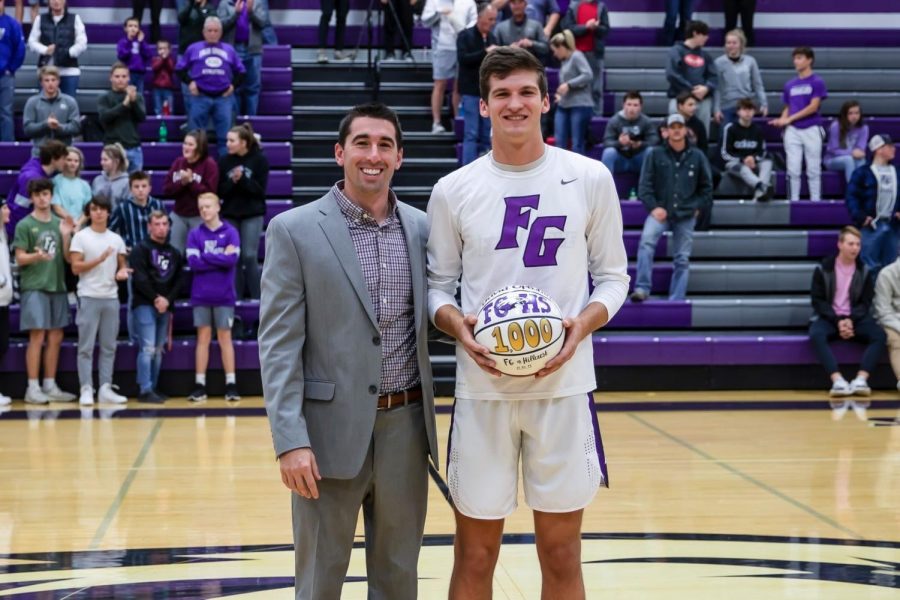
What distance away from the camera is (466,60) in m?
12.6

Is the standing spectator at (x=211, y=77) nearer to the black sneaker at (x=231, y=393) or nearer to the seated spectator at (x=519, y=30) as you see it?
the seated spectator at (x=519, y=30)

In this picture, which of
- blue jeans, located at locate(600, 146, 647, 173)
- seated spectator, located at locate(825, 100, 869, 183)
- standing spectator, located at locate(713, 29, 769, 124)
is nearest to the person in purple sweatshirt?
blue jeans, located at locate(600, 146, 647, 173)

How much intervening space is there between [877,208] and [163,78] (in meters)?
7.34

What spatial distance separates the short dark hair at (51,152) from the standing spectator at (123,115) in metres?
1.29

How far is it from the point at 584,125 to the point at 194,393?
4.91 m

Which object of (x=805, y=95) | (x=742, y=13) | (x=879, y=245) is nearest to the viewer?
(x=879, y=245)

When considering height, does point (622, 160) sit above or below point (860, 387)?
above

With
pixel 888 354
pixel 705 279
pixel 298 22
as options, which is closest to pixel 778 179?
pixel 705 279

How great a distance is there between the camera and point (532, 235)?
3.47 meters

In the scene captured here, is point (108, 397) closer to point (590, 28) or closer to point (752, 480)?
point (752, 480)

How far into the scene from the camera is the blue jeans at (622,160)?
495 inches

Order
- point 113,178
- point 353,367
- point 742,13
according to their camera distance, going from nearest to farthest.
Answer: point 353,367 → point 113,178 → point 742,13

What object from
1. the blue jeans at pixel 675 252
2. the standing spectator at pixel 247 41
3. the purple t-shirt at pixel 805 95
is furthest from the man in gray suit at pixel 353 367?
the purple t-shirt at pixel 805 95

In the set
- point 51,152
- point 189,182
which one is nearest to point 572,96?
point 189,182
